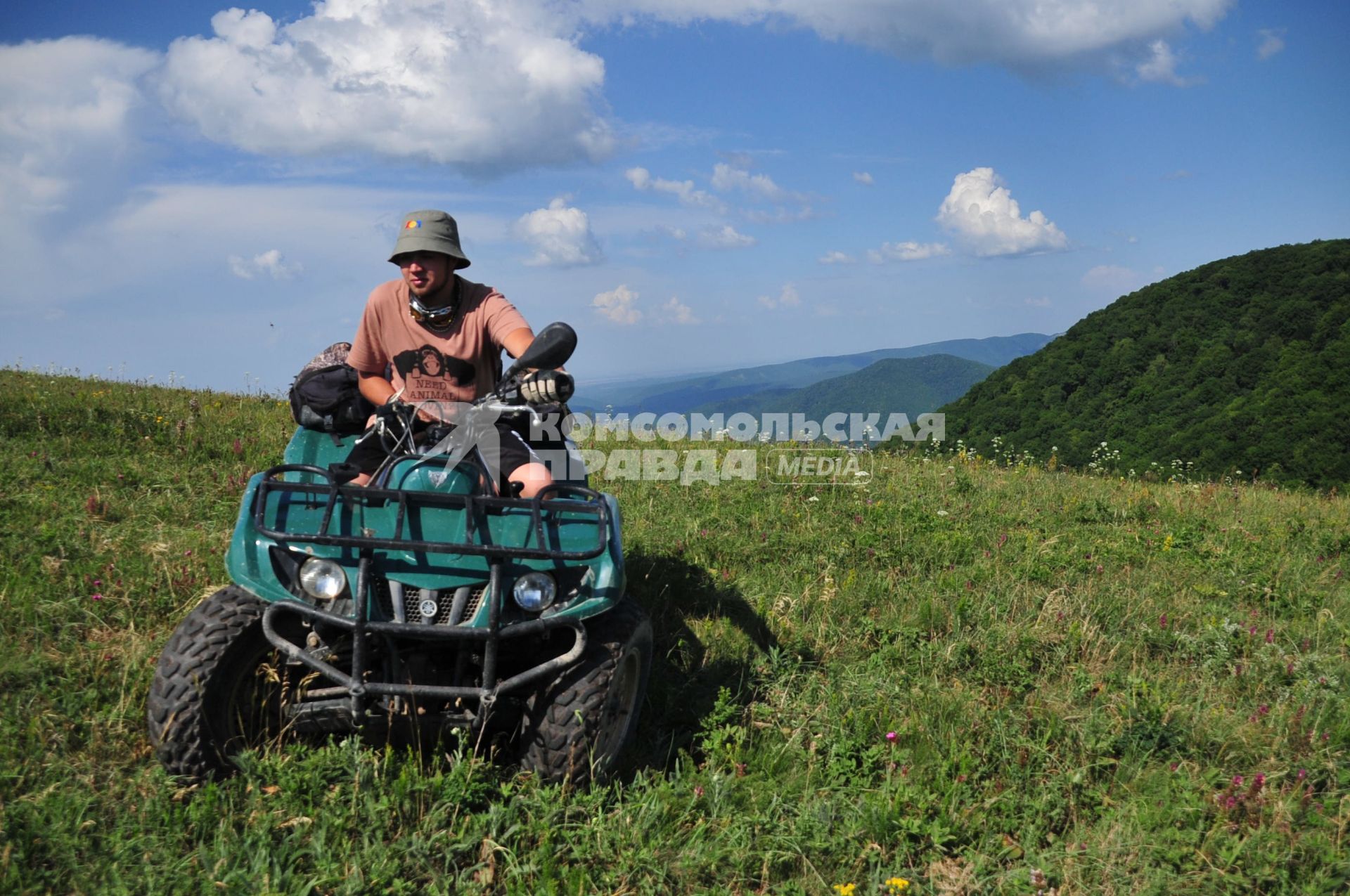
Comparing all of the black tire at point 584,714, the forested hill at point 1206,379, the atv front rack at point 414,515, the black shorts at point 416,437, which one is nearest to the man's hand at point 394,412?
the black shorts at point 416,437

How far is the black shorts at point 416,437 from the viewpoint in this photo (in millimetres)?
4383

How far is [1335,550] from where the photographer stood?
7949 mm

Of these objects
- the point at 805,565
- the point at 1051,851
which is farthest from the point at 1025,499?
the point at 1051,851

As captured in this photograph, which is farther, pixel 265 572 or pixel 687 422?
pixel 687 422

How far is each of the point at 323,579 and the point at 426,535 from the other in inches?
15.7

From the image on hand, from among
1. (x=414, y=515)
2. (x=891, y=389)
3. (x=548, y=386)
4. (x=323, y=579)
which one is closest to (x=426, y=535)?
(x=414, y=515)

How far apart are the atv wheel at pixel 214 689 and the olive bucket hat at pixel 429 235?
1.74 metres

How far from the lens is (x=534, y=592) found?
365 centimetres

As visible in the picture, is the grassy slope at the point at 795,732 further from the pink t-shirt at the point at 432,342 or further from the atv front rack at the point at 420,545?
the pink t-shirt at the point at 432,342

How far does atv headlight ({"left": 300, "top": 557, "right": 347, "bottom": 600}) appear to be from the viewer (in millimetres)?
3572

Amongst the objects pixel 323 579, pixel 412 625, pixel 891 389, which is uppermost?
pixel 891 389

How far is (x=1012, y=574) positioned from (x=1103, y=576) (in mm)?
709

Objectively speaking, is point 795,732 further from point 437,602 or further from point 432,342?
point 432,342

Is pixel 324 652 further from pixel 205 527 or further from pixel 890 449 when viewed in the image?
pixel 890 449
